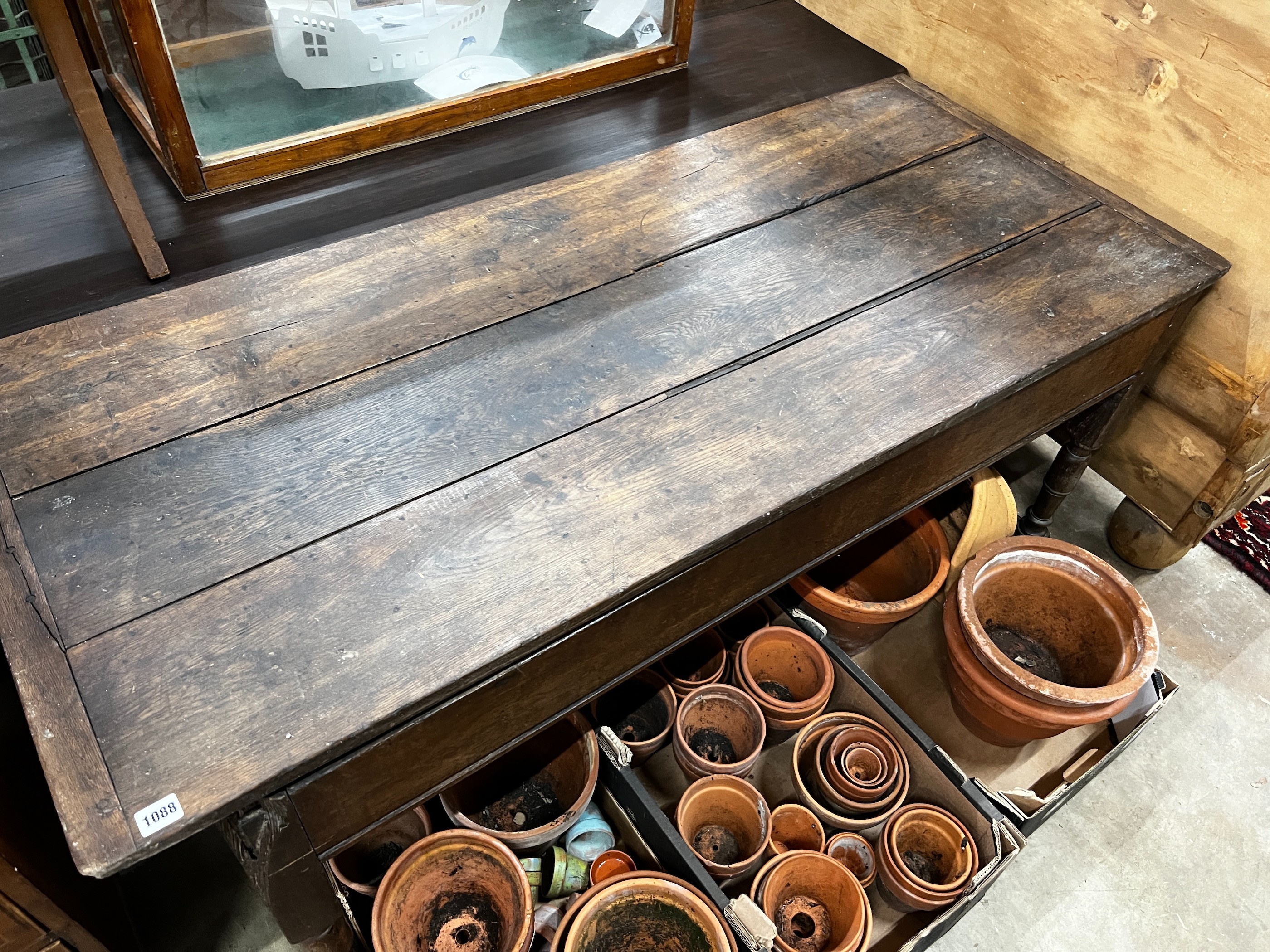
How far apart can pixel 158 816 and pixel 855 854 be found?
93 centimetres

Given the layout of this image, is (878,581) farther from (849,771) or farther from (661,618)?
(661,618)

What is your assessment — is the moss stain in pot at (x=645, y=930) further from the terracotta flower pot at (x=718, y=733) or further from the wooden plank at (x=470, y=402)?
the wooden plank at (x=470, y=402)

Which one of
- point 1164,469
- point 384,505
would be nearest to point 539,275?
point 384,505

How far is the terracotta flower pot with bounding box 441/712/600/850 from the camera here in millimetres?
1256

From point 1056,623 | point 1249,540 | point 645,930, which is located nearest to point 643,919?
point 645,930

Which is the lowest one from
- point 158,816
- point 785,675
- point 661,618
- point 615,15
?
point 785,675

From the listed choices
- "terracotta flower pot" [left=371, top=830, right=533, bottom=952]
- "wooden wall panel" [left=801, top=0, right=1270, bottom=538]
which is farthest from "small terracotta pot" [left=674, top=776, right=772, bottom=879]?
"wooden wall panel" [left=801, top=0, right=1270, bottom=538]

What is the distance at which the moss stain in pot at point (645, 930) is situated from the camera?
112 centimetres

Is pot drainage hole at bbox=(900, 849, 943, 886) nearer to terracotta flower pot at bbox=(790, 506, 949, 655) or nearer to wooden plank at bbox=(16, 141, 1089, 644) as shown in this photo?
terracotta flower pot at bbox=(790, 506, 949, 655)

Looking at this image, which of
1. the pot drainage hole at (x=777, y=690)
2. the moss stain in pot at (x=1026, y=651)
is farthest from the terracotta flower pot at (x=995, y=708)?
the pot drainage hole at (x=777, y=690)

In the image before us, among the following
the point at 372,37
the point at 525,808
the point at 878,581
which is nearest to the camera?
the point at 372,37

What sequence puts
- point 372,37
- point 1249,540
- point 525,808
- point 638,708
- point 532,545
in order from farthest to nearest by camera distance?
point 1249,540 < point 638,708 < point 525,808 < point 372,37 < point 532,545

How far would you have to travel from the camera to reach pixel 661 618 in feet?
3.30

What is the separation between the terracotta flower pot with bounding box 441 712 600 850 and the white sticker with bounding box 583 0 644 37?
1.06 meters
